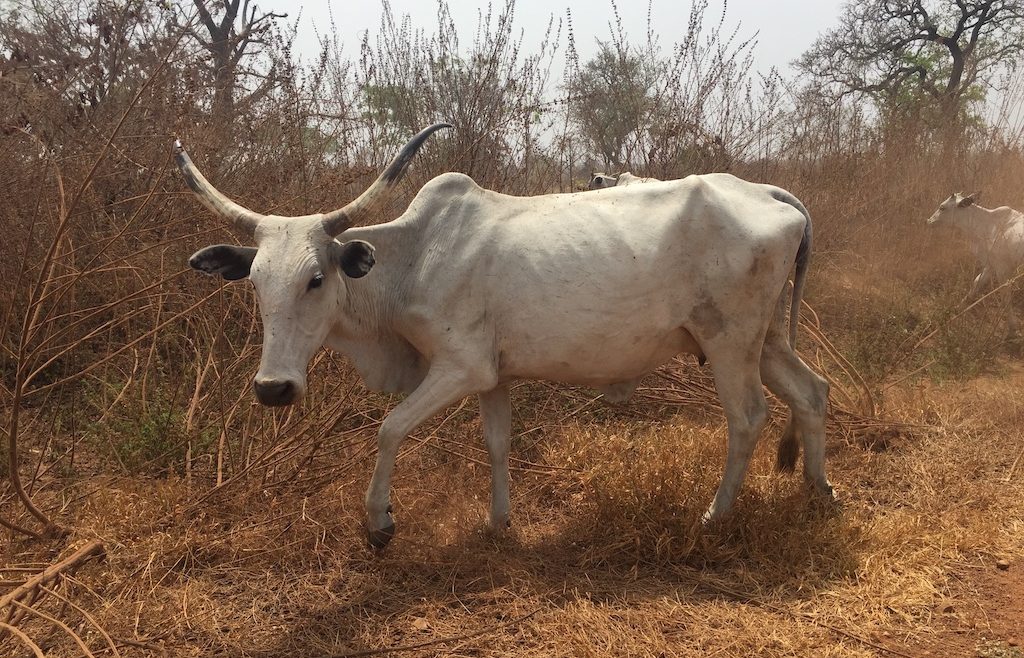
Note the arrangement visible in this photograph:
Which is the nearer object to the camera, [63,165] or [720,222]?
[720,222]

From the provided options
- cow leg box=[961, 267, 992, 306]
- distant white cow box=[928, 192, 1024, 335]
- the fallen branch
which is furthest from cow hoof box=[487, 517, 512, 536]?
cow leg box=[961, 267, 992, 306]

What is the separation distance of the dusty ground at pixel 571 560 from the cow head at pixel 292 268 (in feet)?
3.06

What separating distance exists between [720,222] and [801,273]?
728mm

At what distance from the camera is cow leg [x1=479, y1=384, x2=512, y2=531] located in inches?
144

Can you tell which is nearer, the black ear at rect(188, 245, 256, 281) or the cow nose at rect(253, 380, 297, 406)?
the cow nose at rect(253, 380, 297, 406)

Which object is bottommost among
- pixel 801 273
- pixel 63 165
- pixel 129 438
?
pixel 129 438

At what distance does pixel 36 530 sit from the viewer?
346cm

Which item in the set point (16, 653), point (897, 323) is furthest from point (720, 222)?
point (897, 323)

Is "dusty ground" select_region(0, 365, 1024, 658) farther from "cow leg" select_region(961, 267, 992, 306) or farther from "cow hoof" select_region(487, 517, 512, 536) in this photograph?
"cow leg" select_region(961, 267, 992, 306)

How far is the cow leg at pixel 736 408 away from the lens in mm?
3492

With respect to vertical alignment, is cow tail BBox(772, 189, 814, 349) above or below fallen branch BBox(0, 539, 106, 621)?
above

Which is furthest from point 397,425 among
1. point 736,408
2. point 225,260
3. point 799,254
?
point 799,254

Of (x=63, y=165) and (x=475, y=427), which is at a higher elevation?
(x=63, y=165)

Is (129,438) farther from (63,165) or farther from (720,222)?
(720,222)
